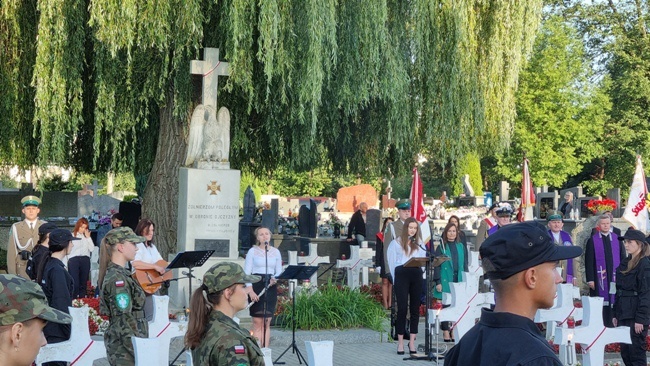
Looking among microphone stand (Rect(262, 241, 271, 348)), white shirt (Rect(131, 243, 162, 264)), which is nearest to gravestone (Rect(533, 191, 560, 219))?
microphone stand (Rect(262, 241, 271, 348))

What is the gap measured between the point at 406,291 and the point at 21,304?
9.80 meters

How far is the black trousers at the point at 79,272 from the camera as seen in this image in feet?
47.4

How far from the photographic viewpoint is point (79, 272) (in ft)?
48.8

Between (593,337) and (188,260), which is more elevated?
(188,260)

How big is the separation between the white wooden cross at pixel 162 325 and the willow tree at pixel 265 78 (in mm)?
6265

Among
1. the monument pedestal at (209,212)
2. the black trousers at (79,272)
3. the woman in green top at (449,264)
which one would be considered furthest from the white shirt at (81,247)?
the woman in green top at (449,264)

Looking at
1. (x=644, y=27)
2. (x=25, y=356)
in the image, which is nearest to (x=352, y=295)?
(x=25, y=356)

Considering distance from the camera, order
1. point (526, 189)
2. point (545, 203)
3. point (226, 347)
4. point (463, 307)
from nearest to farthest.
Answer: point (226, 347) → point (463, 307) → point (526, 189) → point (545, 203)

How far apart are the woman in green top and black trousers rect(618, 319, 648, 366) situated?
3264mm

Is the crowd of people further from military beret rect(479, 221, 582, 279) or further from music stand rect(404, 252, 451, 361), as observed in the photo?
music stand rect(404, 252, 451, 361)

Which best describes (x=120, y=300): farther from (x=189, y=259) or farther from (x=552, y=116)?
(x=552, y=116)

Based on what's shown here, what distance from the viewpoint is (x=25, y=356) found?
11.3 feet

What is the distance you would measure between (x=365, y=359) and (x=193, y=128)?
16.5 feet

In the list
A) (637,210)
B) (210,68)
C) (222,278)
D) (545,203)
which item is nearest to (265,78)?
(210,68)
